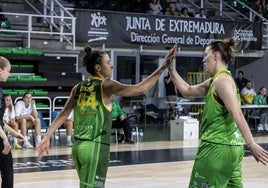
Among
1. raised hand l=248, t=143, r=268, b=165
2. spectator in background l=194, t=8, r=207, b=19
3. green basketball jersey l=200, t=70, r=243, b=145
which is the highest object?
spectator in background l=194, t=8, r=207, b=19

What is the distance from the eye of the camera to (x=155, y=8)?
23.1 m

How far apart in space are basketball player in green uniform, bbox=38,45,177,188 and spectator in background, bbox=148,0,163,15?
17734 millimetres

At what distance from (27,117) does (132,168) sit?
376cm

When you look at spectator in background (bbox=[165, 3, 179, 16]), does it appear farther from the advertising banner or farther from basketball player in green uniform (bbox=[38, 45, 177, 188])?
basketball player in green uniform (bbox=[38, 45, 177, 188])

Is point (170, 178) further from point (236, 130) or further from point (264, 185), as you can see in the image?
point (236, 130)

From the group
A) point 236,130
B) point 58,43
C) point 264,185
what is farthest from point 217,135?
point 58,43

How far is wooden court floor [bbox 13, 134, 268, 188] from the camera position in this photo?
31.9 ft

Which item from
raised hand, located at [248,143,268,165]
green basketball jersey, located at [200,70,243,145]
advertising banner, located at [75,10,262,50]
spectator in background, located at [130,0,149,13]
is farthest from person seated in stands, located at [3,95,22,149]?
spectator in background, located at [130,0,149,13]

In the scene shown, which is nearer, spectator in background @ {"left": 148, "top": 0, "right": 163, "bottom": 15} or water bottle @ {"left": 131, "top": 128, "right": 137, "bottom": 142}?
water bottle @ {"left": 131, "top": 128, "right": 137, "bottom": 142}

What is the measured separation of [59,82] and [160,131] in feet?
12.0

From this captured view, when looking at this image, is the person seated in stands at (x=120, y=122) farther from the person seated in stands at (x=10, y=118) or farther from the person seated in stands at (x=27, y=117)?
the person seated in stands at (x=10, y=118)

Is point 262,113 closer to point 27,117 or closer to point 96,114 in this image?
point 27,117

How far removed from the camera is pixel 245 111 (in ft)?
66.8

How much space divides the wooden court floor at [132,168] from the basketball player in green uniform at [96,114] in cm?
417
